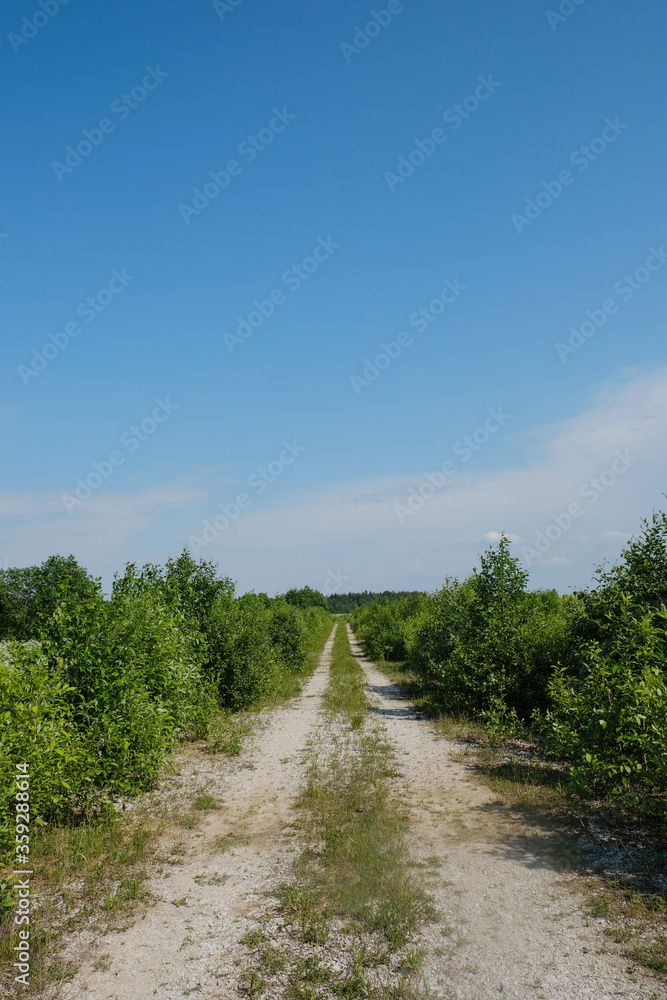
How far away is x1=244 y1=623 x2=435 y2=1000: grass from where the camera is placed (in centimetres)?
495

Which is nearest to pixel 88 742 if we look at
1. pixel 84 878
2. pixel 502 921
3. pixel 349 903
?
pixel 84 878

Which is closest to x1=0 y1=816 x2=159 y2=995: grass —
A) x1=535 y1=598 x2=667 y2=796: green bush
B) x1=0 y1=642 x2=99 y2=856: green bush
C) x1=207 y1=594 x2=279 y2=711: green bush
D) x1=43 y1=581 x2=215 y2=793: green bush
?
x1=0 y1=642 x2=99 y2=856: green bush

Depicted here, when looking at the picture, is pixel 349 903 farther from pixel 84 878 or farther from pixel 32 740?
pixel 32 740

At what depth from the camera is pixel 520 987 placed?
4770 millimetres

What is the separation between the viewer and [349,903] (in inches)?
241

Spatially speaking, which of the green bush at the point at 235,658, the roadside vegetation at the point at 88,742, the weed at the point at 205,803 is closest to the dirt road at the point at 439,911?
the weed at the point at 205,803

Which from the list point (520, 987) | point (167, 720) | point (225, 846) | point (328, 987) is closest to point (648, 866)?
point (520, 987)

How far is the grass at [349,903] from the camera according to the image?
16.3ft

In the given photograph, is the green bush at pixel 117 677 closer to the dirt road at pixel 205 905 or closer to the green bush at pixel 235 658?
the dirt road at pixel 205 905

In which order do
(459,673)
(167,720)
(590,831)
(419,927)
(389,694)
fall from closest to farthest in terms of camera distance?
(419,927)
(590,831)
(167,720)
(459,673)
(389,694)

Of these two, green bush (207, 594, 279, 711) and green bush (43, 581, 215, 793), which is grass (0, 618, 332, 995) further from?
green bush (207, 594, 279, 711)

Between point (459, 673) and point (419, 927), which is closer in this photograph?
point (419, 927)

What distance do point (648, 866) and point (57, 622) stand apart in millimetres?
8675

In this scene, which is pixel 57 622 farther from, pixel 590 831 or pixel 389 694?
pixel 389 694
